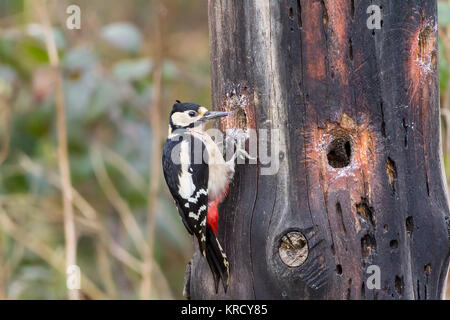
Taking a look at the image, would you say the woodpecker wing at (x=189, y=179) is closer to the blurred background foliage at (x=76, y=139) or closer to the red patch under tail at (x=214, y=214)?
the red patch under tail at (x=214, y=214)

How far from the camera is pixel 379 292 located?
2.67 meters

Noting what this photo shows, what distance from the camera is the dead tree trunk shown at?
265cm

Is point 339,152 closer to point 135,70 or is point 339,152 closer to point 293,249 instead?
point 293,249

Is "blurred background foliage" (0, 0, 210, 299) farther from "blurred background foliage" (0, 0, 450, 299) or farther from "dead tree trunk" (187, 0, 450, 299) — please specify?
"dead tree trunk" (187, 0, 450, 299)

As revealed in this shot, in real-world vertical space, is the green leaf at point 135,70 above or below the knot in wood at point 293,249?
above

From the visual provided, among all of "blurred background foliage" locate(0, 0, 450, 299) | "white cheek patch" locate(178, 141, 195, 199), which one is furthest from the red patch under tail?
"blurred background foliage" locate(0, 0, 450, 299)

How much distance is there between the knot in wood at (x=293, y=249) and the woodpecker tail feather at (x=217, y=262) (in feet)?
1.10

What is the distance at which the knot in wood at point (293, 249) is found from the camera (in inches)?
106

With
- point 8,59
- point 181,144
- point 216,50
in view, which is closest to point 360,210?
point 216,50

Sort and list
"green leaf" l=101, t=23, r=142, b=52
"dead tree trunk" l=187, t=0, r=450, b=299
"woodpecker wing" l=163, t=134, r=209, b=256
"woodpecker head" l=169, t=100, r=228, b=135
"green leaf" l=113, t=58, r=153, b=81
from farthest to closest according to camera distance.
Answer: "green leaf" l=101, t=23, r=142, b=52 → "green leaf" l=113, t=58, r=153, b=81 → "woodpecker head" l=169, t=100, r=228, b=135 → "woodpecker wing" l=163, t=134, r=209, b=256 → "dead tree trunk" l=187, t=0, r=450, b=299

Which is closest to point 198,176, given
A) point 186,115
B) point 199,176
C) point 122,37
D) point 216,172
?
point 199,176

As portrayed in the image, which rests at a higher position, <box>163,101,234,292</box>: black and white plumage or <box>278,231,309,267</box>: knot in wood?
<box>163,101,234,292</box>: black and white plumage

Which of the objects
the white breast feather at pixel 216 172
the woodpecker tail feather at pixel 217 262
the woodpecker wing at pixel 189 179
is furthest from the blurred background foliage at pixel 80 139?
the woodpecker tail feather at pixel 217 262
